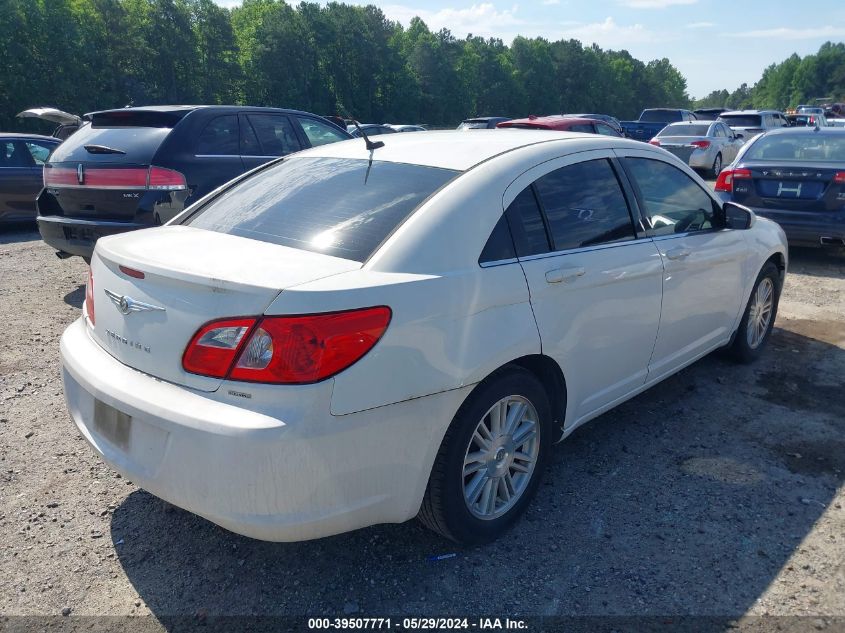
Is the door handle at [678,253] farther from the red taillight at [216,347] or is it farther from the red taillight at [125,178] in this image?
the red taillight at [125,178]

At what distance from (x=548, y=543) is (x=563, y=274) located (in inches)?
45.9

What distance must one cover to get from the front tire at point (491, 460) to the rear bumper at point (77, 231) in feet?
13.9

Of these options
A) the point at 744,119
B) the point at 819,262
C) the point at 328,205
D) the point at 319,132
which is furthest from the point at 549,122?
the point at 744,119

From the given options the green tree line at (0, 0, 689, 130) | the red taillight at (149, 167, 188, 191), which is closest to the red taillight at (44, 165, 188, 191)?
the red taillight at (149, 167, 188, 191)

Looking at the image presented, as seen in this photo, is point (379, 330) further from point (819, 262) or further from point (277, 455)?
point (819, 262)

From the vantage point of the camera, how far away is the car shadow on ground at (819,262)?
8.09 metres

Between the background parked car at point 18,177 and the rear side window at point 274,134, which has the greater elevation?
the rear side window at point 274,134

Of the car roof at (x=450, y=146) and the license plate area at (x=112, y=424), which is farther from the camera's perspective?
the car roof at (x=450, y=146)

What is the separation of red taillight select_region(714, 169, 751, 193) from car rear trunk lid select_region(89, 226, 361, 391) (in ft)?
23.6

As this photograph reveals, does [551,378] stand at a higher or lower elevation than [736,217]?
lower

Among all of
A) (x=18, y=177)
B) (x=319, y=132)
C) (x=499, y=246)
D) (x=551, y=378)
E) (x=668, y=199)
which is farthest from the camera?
(x=18, y=177)

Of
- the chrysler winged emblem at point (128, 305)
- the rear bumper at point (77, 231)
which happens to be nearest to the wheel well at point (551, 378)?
the chrysler winged emblem at point (128, 305)

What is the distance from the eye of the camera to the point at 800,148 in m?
8.36

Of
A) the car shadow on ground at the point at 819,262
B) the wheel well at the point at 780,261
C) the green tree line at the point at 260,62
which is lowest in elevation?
the car shadow on ground at the point at 819,262
